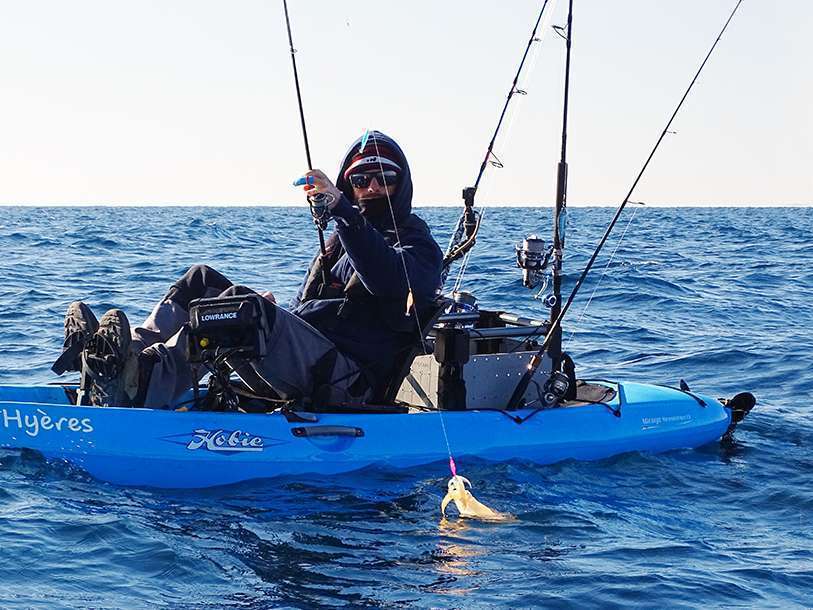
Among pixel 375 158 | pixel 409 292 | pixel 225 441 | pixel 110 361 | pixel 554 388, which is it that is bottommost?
pixel 225 441

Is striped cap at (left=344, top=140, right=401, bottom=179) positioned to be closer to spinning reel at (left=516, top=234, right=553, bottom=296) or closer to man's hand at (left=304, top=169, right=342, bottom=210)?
man's hand at (left=304, top=169, right=342, bottom=210)

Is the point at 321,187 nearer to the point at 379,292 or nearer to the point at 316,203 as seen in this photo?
the point at 316,203

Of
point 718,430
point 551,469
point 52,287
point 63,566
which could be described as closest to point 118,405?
point 63,566

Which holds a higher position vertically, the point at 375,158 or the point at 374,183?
the point at 375,158

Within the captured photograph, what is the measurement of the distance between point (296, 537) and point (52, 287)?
1171 cm

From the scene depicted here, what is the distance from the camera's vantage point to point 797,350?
37.5 feet

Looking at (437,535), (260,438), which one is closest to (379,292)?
(260,438)

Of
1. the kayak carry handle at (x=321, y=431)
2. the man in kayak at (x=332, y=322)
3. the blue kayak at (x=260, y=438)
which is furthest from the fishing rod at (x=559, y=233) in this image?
the kayak carry handle at (x=321, y=431)

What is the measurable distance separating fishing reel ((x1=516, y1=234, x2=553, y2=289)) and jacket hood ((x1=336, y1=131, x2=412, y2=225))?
44.5 inches

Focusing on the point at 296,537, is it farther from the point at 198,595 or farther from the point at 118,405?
the point at 118,405

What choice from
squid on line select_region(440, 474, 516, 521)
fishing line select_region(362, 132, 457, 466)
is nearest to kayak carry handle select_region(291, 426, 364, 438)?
fishing line select_region(362, 132, 457, 466)

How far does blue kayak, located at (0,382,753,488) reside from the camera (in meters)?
5.90

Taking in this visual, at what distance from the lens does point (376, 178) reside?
20.7 ft

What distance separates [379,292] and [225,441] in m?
1.22
